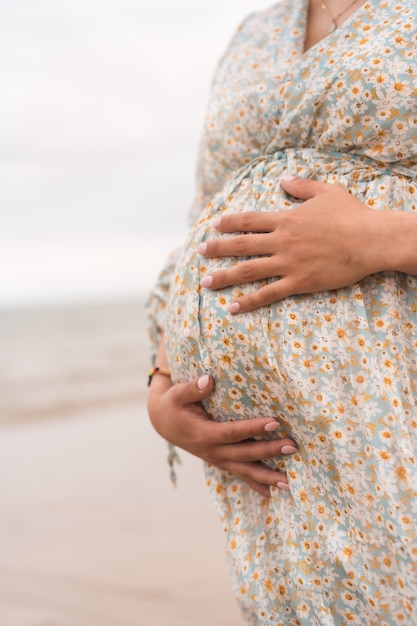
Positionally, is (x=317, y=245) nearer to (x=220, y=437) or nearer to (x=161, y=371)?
(x=220, y=437)

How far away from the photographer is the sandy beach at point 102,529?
225 cm

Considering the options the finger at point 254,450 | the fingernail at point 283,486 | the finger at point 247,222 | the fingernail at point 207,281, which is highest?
the finger at point 247,222

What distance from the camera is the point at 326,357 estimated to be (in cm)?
92

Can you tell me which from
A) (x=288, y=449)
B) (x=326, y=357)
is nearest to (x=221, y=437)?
(x=288, y=449)

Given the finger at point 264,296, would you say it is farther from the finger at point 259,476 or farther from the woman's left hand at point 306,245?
the finger at point 259,476

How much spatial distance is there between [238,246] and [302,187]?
0.12m

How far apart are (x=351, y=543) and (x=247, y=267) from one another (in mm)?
393

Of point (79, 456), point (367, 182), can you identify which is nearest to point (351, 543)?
point (367, 182)

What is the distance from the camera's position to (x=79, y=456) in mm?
3736

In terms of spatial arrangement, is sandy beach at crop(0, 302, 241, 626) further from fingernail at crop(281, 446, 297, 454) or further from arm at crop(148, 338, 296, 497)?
fingernail at crop(281, 446, 297, 454)

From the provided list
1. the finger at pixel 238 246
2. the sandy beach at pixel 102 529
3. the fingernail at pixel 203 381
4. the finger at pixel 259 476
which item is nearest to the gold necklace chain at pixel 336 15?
the finger at pixel 238 246

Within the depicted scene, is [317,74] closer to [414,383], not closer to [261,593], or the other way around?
→ [414,383]

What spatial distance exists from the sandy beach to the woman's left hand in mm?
1510

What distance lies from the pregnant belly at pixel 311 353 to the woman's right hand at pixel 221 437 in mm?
23
